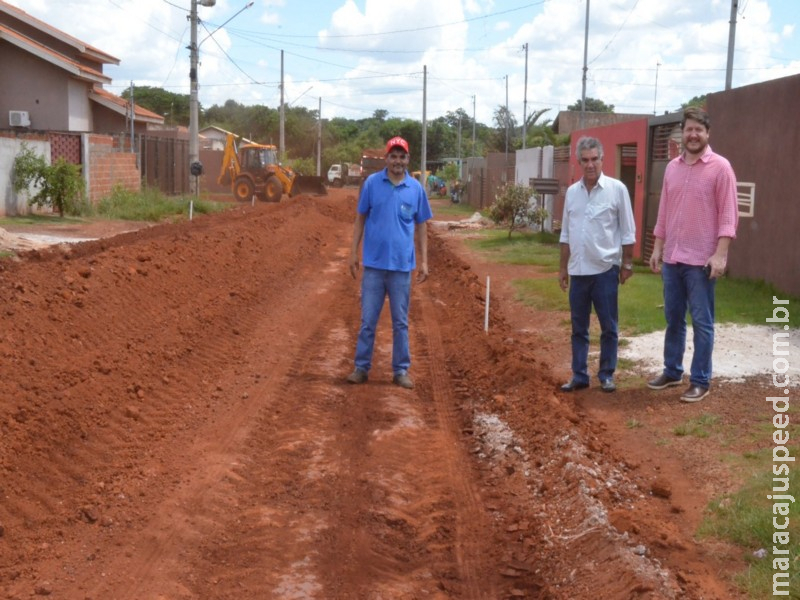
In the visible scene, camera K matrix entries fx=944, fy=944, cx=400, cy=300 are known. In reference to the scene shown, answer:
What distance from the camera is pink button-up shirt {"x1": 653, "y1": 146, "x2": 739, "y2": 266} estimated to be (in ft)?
22.9

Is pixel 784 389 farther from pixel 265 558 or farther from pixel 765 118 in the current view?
pixel 765 118

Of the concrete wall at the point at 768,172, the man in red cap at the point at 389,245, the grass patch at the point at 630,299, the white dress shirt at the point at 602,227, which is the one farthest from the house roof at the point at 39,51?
the white dress shirt at the point at 602,227

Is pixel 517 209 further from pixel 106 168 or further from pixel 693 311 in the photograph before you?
pixel 693 311

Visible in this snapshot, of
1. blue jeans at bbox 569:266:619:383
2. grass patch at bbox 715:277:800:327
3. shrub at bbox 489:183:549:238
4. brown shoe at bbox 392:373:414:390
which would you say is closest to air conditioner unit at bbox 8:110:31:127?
shrub at bbox 489:183:549:238

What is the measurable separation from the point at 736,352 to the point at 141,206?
22.8 metres

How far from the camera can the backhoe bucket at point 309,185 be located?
4428cm

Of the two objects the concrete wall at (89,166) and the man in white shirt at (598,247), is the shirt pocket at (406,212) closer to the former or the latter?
the man in white shirt at (598,247)

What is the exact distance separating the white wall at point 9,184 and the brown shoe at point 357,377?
17.5 m

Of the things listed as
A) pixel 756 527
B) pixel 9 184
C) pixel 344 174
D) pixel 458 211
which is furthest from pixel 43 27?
pixel 344 174

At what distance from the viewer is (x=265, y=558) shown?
15.8 feet

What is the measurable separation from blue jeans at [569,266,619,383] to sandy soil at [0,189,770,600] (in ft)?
0.87

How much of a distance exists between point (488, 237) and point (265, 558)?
21.7 metres

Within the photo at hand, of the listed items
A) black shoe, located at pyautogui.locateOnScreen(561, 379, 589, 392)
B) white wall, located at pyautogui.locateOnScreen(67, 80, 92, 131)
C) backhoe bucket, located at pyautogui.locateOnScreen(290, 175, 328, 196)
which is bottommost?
black shoe, located at pyautogui.locateOnScreen(561, 379, 589, 392)

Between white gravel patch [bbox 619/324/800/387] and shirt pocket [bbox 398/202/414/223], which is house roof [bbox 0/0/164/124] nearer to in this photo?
shirt pocket [bbox 398/202/414/223]
